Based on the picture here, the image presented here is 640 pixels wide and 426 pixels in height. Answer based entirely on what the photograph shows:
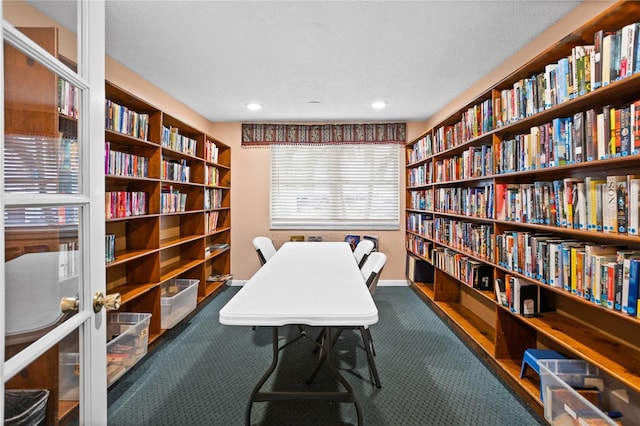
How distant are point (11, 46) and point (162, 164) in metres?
2.38

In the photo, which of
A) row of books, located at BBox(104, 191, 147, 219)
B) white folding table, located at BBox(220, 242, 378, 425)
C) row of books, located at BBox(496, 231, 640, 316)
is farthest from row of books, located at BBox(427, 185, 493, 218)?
row of books, located at BBox(104, 191, 147, 219)

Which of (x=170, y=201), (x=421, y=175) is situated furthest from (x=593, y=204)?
(x=170, y=201)

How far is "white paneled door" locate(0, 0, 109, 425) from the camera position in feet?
2.18

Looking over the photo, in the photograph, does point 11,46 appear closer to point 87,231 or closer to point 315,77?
point 87,231

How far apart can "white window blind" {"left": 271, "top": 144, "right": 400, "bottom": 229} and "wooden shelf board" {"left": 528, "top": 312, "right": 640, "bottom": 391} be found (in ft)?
9.06

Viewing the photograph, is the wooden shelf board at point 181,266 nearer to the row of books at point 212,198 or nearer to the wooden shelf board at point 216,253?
the wooden shelf board at point 216,253

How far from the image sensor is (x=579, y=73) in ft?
5.19

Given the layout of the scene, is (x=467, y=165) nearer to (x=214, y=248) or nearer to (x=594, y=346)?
(x=594, y=346)

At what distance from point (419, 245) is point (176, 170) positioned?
3.05m

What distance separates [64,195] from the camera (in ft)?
2.78

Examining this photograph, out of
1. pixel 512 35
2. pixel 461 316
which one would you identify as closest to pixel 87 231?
pixel 512 35

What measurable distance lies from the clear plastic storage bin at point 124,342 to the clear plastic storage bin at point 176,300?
327 mm

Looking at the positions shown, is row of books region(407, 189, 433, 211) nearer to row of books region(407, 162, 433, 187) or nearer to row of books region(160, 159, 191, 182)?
row of books region(407, 162, 433, 187)

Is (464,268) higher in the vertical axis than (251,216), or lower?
lower
